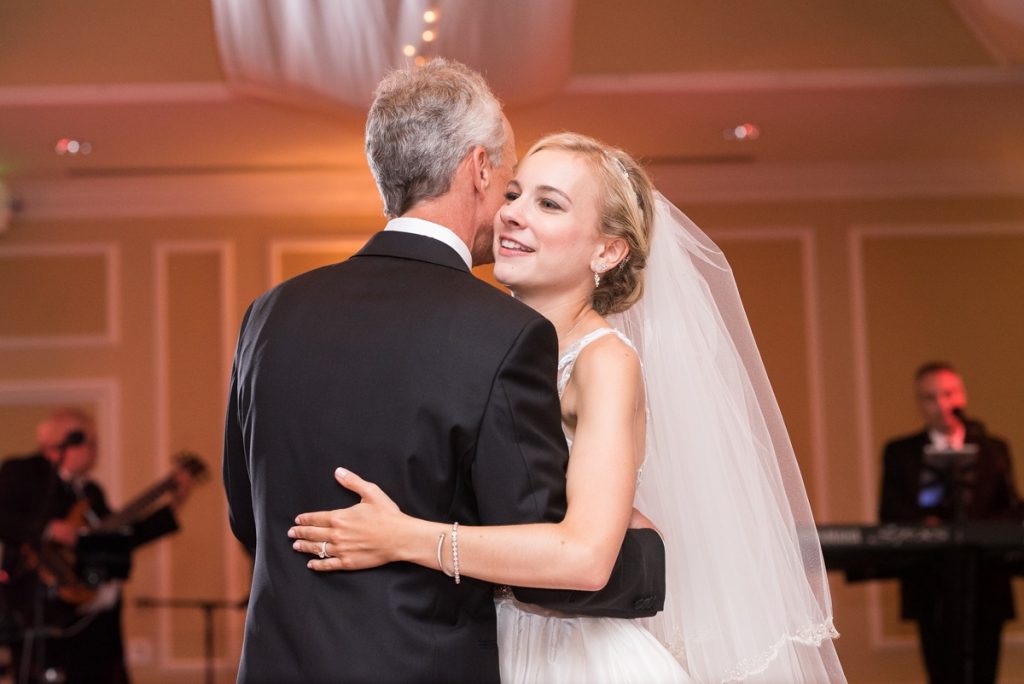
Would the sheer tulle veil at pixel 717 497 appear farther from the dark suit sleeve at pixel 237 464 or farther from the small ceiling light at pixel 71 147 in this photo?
the small ceiling light at pixel 71 147

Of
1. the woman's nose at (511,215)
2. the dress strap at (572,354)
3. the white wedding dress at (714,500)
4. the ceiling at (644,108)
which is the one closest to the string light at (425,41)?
the ceiling at (644,108)

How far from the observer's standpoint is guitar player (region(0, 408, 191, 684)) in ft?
20.9

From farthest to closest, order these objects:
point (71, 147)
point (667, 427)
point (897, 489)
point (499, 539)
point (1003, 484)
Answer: point (71, 147) → point (897, 489) → point (1003, 484) → point (667, 427) → point (499, 539)

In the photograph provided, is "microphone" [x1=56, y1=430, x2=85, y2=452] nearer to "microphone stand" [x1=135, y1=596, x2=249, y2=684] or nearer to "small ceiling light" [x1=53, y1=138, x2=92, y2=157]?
"microphone stand" [x1=135, y1=596, x2=249, y2=684]

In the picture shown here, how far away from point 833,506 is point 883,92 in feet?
9.58

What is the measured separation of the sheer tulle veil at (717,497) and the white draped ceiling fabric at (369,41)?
91.7 inches

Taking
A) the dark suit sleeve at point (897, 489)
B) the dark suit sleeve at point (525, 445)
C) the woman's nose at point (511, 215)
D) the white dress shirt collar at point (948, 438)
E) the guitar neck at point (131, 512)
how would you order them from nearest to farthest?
the dark suit sleeve at point (525, 445), the woman's nose at point (511, 215), the dark suit sleeve at point (897, 489), the white dress shirt collar at point (948, 438), the guitar neck at point (131, 512)

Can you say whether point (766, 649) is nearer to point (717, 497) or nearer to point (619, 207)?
point (717, 497)

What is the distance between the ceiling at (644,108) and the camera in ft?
18.3

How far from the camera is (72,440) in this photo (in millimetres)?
6699

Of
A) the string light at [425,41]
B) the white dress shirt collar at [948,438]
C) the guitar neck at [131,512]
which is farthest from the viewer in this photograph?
the guitar neck at [131,512]

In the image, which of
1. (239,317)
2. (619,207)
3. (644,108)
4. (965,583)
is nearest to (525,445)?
(619,207)

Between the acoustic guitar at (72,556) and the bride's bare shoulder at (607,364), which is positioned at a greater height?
the bride's bare shoulder at (607,364)

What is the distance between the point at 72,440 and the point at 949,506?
4618 millimetres
